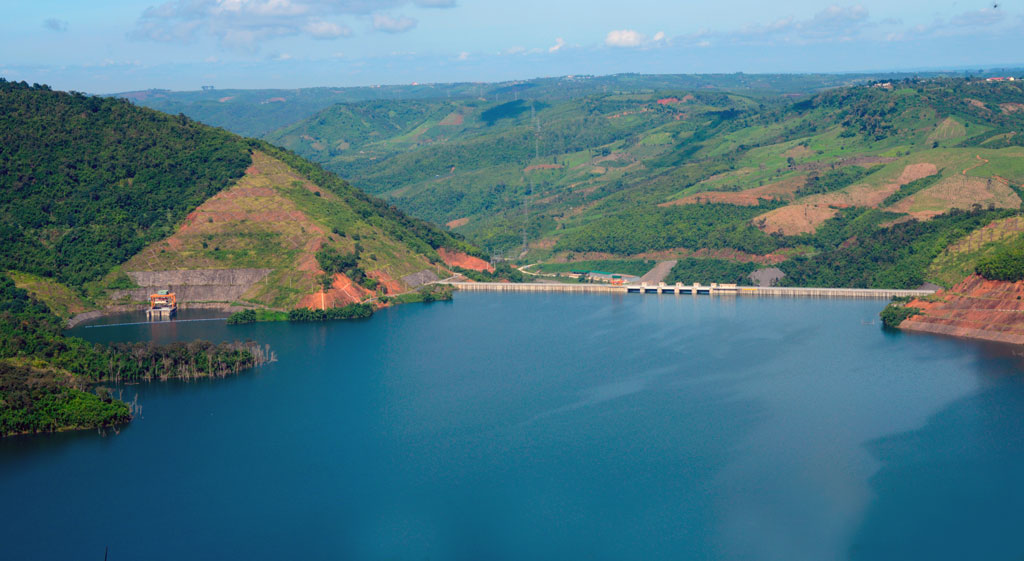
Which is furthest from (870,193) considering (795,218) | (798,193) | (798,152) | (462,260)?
(462,260)

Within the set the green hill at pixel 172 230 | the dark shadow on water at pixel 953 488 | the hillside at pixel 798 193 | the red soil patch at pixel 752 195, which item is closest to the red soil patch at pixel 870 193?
the hillside at pixel 798 193

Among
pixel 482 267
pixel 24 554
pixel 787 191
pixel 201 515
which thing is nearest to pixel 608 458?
pixel 201 515

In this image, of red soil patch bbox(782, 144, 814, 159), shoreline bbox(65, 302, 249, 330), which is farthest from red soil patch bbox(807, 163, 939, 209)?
shoreline bbox(65, 302, 249, 330)

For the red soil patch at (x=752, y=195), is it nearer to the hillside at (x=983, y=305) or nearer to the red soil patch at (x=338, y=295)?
the hillside at (x=983, y=305)

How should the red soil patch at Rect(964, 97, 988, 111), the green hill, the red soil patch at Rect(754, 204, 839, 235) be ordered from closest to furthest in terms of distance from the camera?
the green hill → the red soil patch at Rect(754, 204, 839, 235) → the red soil patch at Rect(964, 97, 988, 111)

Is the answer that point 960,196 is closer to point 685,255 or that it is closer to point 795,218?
point 795,218

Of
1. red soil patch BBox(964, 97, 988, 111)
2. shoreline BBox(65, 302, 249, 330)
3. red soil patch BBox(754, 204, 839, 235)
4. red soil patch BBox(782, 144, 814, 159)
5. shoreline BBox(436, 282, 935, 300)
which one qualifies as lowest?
shoreline BBox(436, 282, 935, 300)

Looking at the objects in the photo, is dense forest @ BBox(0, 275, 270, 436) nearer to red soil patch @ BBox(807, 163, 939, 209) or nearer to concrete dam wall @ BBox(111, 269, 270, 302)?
concrete dam wall @ BBox(111, 269, 270, 302)

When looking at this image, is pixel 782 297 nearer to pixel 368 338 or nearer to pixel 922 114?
pixel 368 338
